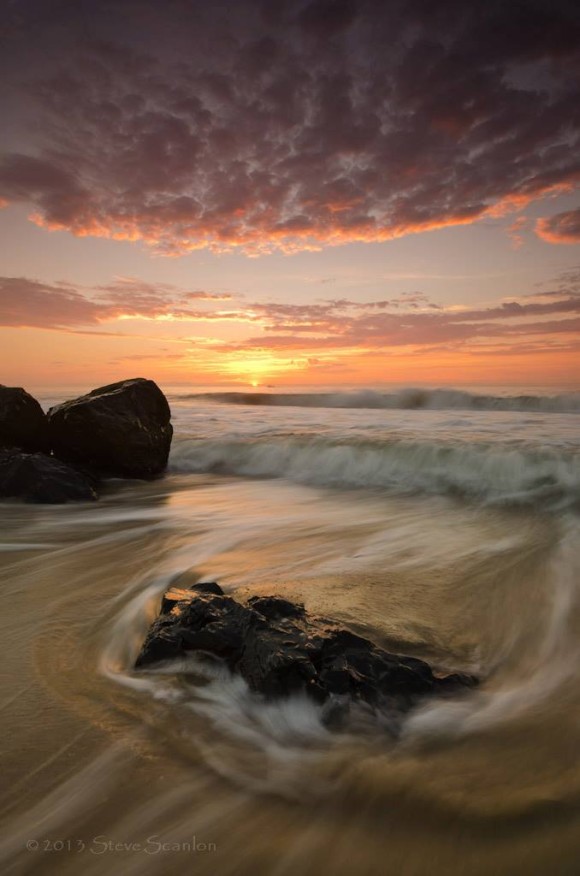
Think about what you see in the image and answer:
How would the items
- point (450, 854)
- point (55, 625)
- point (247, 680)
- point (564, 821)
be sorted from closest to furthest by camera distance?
point (450, 854), point (564, 821), point (247, 680), point (55, 625)

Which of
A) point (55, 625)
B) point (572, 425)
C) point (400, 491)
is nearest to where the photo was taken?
point (55, 625)

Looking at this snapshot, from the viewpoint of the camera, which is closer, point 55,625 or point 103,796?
point 103,796

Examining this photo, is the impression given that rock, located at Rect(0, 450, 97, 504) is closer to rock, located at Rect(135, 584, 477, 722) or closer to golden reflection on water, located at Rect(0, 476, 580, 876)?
golden reflection on water, located at Rect(0, 476, 580, 876)

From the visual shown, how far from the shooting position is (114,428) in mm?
7777

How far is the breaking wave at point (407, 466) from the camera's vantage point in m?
7.13

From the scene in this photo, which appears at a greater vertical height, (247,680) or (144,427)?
(144,427)

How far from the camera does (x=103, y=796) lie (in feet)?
5.51

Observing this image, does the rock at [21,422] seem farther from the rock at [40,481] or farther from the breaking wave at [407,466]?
the breaking wave at [407,466]

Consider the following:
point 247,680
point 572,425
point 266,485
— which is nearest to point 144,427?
point 266,485

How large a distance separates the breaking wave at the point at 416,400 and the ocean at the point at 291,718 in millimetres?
20710

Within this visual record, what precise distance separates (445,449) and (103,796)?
8.24m

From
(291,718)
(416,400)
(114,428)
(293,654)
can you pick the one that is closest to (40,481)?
(114,428)

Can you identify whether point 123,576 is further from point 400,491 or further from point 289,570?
point 400,491

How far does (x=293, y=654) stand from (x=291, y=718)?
0.82 ft
